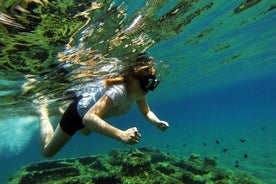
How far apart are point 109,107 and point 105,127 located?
34.0 inches

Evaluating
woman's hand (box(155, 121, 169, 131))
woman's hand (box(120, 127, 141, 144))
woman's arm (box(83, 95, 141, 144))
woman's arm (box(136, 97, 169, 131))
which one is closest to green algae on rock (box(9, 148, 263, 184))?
woman's arm (box(136, 97, 169, 131))

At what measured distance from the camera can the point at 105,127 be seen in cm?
570

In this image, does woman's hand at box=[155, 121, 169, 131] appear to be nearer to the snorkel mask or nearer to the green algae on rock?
the snorkel mask

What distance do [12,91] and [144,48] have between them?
954cm

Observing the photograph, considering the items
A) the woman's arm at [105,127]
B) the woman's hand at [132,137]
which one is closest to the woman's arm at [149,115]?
the woman's arm at [105,127]

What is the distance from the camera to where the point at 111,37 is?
12.0m

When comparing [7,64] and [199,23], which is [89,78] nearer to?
[7,64]

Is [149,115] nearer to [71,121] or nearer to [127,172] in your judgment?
[71,121]

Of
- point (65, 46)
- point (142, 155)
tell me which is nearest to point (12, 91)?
point (65, 46)

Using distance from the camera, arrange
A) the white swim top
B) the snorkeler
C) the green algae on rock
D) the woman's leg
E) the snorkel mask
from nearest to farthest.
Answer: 1. the snorkeler
2. the white swim top
3. the snorkel mask
4. the woman's leg
5. the green algae on rock

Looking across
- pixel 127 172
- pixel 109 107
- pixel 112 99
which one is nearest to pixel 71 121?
pixel 109 107

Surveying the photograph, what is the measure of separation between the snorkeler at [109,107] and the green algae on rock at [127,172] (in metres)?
3.42

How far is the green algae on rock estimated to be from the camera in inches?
451

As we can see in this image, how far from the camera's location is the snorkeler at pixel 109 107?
572 cm
